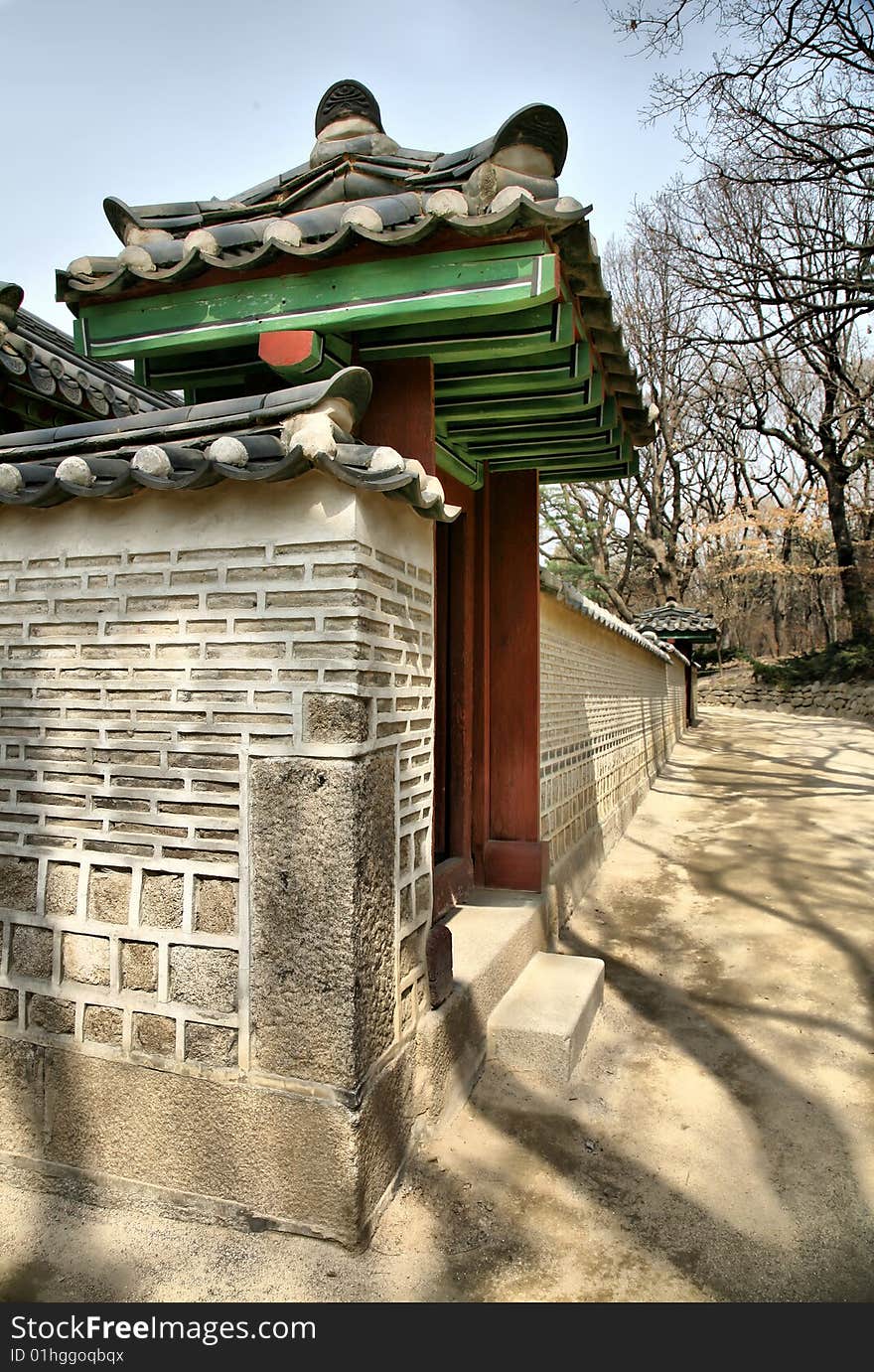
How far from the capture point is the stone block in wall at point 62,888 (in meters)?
2.68

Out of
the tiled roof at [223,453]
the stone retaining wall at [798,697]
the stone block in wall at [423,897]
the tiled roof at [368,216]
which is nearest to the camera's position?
the tiled roof at [223,453]

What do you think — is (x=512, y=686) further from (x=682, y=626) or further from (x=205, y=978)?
(x=682, y=626)

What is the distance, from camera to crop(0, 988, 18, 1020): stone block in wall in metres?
2.75

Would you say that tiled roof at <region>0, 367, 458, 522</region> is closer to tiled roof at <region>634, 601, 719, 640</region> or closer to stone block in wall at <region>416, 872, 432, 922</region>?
stone block in wall at <region>416, 872, 432, 922</region>

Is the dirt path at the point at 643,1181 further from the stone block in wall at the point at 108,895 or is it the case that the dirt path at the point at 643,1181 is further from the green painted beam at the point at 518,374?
the green painted beam at the point at 518,374

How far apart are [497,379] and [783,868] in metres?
5.32

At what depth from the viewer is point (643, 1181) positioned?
2.88 metres

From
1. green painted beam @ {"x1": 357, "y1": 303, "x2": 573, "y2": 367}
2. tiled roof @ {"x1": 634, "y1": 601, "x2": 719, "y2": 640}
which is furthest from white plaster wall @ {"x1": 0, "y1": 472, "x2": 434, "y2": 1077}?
tiled roof @ {"x1": 634, "y1": 601, "x2": 719, "y2": 640}

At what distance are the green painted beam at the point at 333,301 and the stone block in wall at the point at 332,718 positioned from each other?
1.50m

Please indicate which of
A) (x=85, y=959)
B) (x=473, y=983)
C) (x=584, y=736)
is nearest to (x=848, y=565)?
(x=584, y=736)

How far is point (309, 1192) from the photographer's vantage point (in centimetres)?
240

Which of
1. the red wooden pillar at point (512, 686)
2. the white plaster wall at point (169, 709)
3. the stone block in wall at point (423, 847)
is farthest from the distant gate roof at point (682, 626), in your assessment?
the white plaster wall at point (169, 709)
